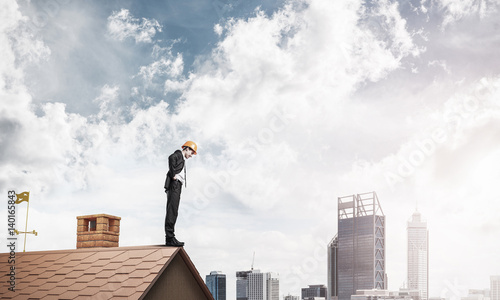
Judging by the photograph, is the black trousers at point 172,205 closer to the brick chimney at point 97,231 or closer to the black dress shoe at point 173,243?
the black dress shoe at point 173,243

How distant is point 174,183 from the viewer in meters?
13.1

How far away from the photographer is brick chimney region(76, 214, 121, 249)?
587 inches

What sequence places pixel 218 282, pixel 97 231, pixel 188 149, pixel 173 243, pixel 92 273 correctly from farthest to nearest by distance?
pixel 218 282, pixel 97 231, pixel 188 149, pixel 173 243, pixel 92 273

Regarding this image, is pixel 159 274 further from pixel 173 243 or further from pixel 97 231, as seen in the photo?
pixel 97 231

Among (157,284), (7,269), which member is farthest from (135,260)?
(7,269)

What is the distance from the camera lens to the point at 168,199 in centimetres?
1311

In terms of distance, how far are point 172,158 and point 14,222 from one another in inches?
215

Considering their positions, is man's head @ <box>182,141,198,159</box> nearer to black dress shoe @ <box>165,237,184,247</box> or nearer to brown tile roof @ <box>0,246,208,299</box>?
black dress shoe @ <box>165,237,184,247</box>

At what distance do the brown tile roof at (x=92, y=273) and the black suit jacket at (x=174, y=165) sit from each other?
171 cm

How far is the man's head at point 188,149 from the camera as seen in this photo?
Answer: 43.4 ft

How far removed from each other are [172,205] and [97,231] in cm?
317

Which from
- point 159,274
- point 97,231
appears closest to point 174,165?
point 159,274

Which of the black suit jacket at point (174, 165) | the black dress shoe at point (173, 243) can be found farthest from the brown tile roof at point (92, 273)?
the black suit jacket at point (174, 165)

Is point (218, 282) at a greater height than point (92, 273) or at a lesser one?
lesser
